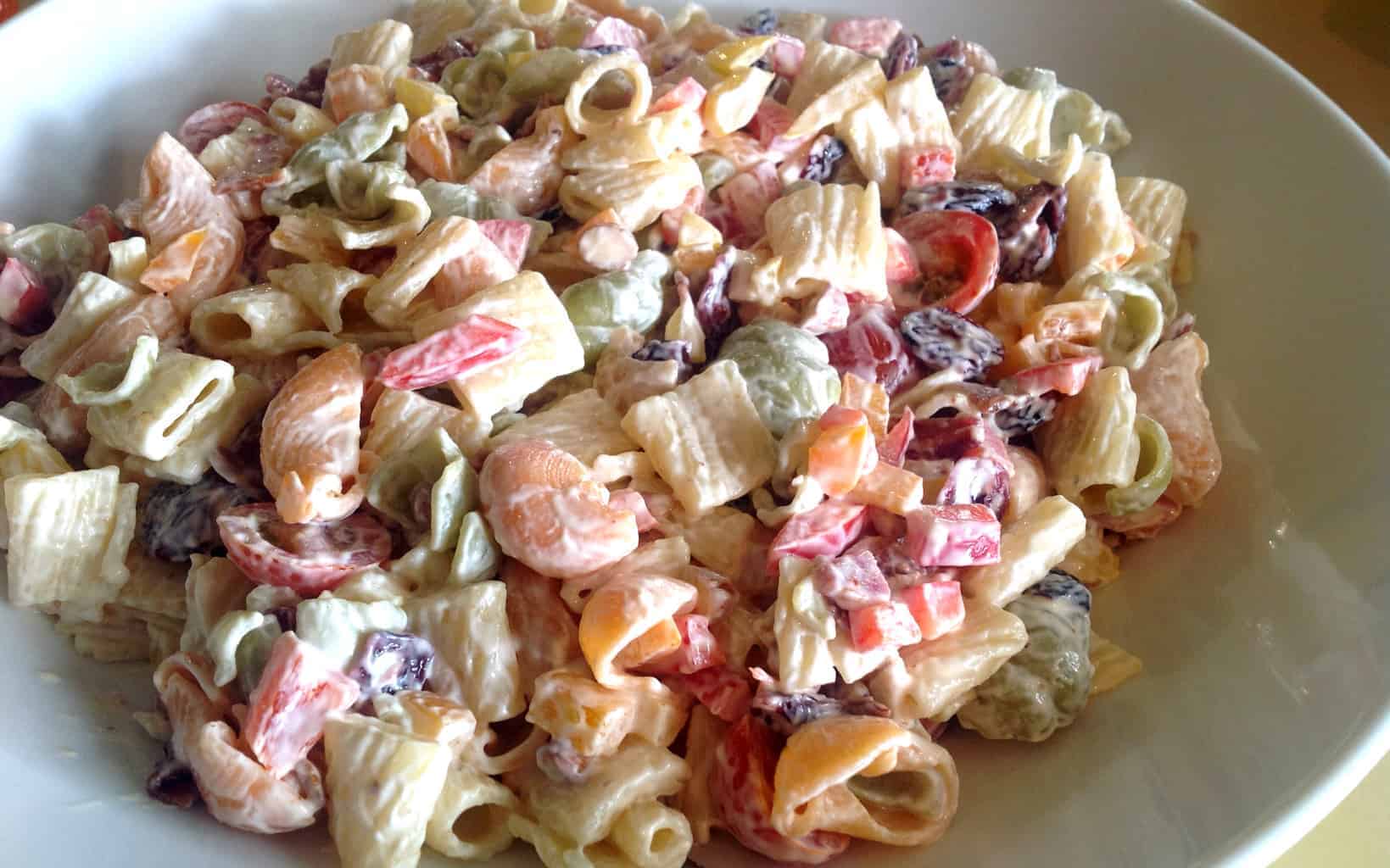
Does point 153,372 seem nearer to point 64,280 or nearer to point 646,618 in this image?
point 64,280

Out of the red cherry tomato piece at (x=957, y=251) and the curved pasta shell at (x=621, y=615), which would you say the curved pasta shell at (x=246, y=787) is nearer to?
the curved pasta shell at (x=621, y=615)

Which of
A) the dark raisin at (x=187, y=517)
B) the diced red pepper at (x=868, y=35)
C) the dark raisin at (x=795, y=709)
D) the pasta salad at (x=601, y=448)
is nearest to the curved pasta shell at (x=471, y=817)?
the pasta salad at (x=601, y=448)

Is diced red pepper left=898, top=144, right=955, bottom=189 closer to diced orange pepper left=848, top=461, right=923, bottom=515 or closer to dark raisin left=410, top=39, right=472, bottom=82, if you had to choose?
diced orange pepper left=848, top=461, right=923, bottom=515

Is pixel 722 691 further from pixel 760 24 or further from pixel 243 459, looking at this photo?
pixel 760 24

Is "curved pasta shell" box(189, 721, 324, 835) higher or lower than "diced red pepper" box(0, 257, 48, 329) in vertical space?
lower

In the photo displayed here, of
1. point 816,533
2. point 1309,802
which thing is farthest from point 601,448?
point 1309,802

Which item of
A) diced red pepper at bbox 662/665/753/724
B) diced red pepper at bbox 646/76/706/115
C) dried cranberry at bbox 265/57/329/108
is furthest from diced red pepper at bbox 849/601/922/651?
dried cranberry at bbox 265/57/329/108

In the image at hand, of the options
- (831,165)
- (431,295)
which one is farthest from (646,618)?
(831,165)
